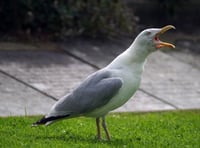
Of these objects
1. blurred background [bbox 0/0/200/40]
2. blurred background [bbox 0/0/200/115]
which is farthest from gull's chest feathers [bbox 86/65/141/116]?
blurred background [bbox 0/0/200/40]

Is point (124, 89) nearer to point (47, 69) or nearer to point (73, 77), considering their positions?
point (73, 77)

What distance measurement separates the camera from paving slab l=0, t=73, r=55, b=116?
9.75 metres

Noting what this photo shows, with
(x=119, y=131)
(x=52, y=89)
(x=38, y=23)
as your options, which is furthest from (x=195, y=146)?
(x=38, y=23)

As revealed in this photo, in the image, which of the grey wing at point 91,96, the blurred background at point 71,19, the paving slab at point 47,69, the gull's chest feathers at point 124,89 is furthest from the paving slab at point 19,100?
the blurred background at point 71,19

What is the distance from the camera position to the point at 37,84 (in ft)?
36.1

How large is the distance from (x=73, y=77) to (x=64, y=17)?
201 centimetres

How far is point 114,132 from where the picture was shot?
27.7 feet

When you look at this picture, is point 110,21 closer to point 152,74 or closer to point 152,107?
point 152,74

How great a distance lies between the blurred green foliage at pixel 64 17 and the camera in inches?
516

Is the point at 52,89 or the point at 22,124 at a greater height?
the point at 22,124

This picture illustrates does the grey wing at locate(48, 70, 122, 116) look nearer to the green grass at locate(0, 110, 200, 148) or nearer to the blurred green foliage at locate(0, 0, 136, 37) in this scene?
the green grass at locate(0, 110, 200, 148)

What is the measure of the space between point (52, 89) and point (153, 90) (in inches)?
62.8

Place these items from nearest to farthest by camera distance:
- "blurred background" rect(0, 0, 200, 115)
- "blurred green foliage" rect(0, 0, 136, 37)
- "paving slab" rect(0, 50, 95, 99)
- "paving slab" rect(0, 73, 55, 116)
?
"paving slab" rect(0, 73, 55, 116), "blurred background" rect(0, 0, 200, 115), "paving slab" rect(0, 50, 95, 99), "blurred green foliage" rect(0, 0, 136, 37)

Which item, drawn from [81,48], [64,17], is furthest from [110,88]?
[64,17]
